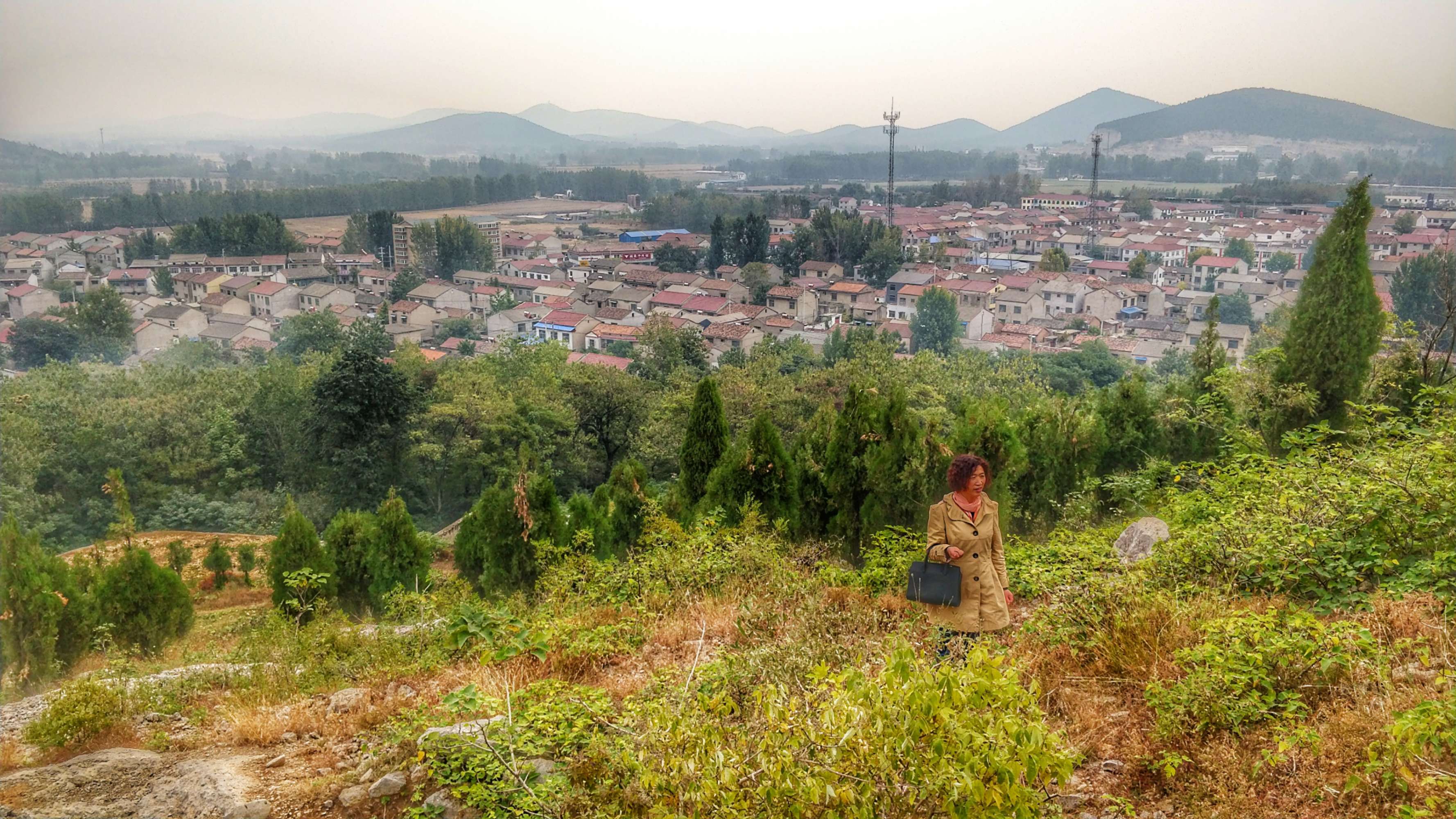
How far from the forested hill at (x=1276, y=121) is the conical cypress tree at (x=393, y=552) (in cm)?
1095

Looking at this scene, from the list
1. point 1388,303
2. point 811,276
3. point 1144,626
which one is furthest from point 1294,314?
point 811,276

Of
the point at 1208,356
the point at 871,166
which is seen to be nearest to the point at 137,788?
the point at 1208,356

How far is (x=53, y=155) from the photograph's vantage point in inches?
143

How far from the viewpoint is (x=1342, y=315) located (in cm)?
552

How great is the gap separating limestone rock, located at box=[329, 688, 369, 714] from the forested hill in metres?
11.6

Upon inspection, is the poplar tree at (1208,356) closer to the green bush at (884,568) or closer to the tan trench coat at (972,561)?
the green bush at (884,568)

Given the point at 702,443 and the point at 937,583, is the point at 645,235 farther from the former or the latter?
the point at 937,583

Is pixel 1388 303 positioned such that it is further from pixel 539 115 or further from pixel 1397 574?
pixel 539 115

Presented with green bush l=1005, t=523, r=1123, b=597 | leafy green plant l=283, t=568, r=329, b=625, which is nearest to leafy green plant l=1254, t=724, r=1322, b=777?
green bush l=1005, t=523, r=1123, b=597

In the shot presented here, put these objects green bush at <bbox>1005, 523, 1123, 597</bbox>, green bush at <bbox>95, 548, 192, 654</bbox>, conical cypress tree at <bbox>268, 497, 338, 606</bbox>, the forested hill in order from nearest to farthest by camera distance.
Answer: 1. green bush at <bbox>1005, 523, 1123, 597</bbox>
2. green bush at <bbox>95, 548, 192, 654</bbox>
3. conical cypress tree at <bbox>268, 497, 338, 606</bbox>
4. the forested hill

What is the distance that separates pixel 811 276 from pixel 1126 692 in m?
23.5

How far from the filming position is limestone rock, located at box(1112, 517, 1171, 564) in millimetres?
3725

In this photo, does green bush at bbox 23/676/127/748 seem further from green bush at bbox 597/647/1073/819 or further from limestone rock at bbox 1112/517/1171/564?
limestone rock at bbox 1112/517/1171/564

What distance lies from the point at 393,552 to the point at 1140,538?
14.3 ft
